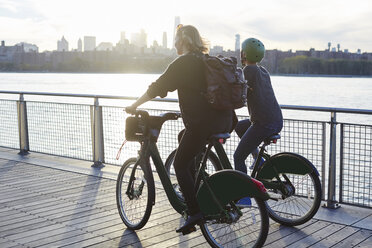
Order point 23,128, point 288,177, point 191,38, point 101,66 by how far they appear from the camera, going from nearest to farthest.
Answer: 1. point 191,38
2. point 288,177
3. point 23,128
4. point 101,66

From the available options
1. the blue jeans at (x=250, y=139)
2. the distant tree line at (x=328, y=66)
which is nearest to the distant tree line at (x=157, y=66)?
the distant tree line at (x=328, y=66)

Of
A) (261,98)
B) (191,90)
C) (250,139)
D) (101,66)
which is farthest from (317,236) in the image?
(101,66)

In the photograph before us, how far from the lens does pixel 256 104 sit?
14.0ft

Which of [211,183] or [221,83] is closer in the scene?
[221,83]

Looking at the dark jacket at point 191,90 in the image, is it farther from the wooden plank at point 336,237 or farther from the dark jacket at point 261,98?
the wooden plank at point 336,237

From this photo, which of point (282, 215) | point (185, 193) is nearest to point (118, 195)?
point (185, 193)

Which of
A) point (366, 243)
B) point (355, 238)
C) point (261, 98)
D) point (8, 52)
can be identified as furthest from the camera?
point (8, 52)

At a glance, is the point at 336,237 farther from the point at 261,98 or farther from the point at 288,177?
the point at 261,98

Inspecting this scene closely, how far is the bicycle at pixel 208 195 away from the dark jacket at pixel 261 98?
0.59m

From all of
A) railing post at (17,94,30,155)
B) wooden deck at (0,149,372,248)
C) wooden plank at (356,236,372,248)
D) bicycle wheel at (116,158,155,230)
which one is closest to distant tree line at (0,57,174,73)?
railing post at (17,94,30,155)

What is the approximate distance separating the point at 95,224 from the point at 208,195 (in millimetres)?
1506

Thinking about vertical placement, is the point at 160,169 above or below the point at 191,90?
below

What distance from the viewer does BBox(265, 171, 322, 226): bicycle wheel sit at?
441 cm

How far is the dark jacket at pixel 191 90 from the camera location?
137 inches
